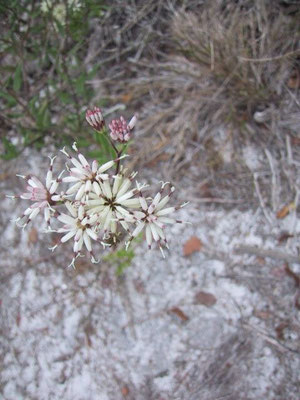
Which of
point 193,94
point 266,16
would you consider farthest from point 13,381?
point 266,16

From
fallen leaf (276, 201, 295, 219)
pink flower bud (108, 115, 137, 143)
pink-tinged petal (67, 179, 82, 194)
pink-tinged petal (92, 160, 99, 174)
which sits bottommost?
fallen leaf (276, 201, 295, 219)

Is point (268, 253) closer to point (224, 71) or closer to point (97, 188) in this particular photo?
point (224, 71)

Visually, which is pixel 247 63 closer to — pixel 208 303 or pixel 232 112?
pixel 232 112

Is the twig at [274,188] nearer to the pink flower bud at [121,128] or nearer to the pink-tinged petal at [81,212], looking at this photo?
the pink flower bud at [121,128]

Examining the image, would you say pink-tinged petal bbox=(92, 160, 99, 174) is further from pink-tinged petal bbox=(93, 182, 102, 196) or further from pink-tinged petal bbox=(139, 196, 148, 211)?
pink-tinged petal bbox=(139, 196, 148, 211)

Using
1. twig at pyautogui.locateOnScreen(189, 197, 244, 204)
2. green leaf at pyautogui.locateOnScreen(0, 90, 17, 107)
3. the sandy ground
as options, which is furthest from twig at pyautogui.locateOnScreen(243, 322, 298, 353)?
green leaf at pyautogui.locateOnScreen(0, 90, 17, 107)
